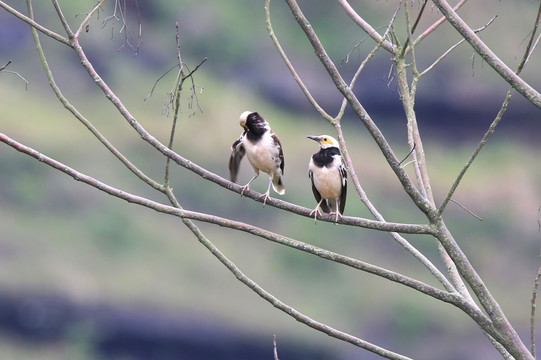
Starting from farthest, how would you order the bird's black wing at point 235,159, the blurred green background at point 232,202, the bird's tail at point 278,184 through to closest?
the blurred green background at point 232,202 → the bird's tail at point 278,184 → the bird's black wing at point 235,159

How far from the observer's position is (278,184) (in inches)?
330

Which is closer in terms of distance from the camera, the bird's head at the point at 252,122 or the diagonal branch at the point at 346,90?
the diagonal branch at the point at 346,90

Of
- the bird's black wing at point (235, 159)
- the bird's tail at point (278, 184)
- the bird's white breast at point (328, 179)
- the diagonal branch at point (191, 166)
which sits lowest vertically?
the diagonal branch at point (191, 166)

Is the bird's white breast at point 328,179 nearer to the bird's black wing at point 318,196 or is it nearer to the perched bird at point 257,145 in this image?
the bird's black wing at point 318,196

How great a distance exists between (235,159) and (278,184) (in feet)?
2.50

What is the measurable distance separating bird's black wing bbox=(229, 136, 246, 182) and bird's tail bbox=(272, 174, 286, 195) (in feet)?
1.40

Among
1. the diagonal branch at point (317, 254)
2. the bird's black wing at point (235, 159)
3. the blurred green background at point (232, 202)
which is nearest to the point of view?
the diagonal branch at point (317, 254)

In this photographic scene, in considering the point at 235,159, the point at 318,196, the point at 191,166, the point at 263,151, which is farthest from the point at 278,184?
A: the point at 191,166

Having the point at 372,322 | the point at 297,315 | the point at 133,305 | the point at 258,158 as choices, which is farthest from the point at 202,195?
the point at 297,315

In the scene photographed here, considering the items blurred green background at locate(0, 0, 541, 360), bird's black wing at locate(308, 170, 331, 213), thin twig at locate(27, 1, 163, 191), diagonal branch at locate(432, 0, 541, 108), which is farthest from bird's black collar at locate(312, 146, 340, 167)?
blurred green background at locate(0, 0, 541, 360)

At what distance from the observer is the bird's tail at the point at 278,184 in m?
8.24

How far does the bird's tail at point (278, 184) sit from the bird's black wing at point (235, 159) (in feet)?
1.40

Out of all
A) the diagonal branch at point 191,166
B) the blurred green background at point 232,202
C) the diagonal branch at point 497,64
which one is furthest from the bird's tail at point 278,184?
the blurred green background at point 232,202

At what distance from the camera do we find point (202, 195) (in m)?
23.0
